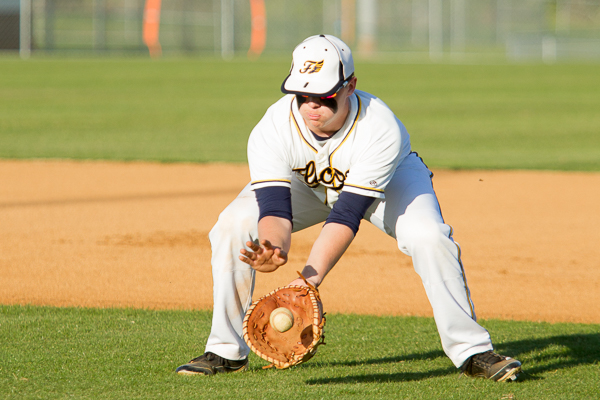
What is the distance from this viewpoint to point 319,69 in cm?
322

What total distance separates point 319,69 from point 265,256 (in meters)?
0.78

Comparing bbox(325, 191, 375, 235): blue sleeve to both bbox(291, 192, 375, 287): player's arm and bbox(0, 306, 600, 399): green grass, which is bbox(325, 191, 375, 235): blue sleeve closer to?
bbox(291, 192, 375, 287): player's arm

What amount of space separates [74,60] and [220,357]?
82.4 feet

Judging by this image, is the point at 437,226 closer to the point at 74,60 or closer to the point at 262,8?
the point at 74,60

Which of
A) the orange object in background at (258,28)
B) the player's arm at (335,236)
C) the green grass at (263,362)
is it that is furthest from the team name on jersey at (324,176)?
the orange object in background at (258,28)

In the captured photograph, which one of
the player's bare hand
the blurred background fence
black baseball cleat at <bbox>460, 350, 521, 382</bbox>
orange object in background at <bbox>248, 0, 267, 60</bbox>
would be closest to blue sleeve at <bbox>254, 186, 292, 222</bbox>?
the player's bare hand

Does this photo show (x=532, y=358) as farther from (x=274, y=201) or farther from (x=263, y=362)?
(x=274, y=201)

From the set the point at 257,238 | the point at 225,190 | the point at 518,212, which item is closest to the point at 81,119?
the point at 225,190

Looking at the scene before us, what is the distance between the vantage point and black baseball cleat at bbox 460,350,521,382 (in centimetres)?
321

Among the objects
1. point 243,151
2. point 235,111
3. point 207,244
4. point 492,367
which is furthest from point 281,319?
point 235,111

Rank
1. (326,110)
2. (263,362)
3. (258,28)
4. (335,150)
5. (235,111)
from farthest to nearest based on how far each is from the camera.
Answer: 1. (258,28)
2. (235,111)
3. (263,362)
4. (335,150)
5. (326,110)

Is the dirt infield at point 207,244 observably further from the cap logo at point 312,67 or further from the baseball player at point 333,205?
the cap logo at point 312,67

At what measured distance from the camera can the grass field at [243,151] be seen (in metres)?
3.24

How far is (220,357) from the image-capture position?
3.39 m
